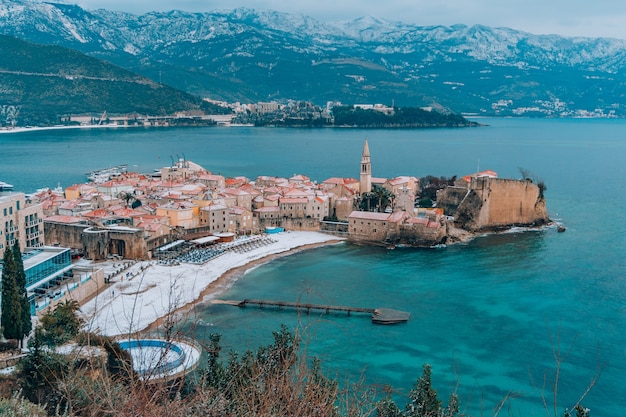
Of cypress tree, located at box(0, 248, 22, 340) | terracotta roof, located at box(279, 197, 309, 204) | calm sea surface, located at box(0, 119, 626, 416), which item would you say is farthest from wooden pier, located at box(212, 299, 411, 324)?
terracotta roof, located at box(279, 197, 309, 204)

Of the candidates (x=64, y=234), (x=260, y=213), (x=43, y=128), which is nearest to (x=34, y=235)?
(x=64, y=234)

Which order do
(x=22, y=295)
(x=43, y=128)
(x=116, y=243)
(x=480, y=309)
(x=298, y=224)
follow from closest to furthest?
(x=22, y=295)
(x=480, y=309)
(x=116, y=243)
(x=298, y=224)
(x=43, y=128)

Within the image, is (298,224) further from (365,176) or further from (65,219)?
(65,219)

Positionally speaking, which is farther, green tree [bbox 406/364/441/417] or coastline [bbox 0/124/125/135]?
coastline [bbox 0/124/125/135]

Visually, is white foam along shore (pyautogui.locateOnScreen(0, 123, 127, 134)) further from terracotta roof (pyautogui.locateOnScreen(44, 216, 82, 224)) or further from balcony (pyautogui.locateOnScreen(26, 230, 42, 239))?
balcony (pyautogui.locateOnScreen(26, 230, 42, 239))

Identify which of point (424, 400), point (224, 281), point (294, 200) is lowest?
point (224, 281)

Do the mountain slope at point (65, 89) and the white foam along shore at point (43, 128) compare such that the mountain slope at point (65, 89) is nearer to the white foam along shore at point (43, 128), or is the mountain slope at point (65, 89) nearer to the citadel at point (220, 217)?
the white foam along shore at point (43, 128)
